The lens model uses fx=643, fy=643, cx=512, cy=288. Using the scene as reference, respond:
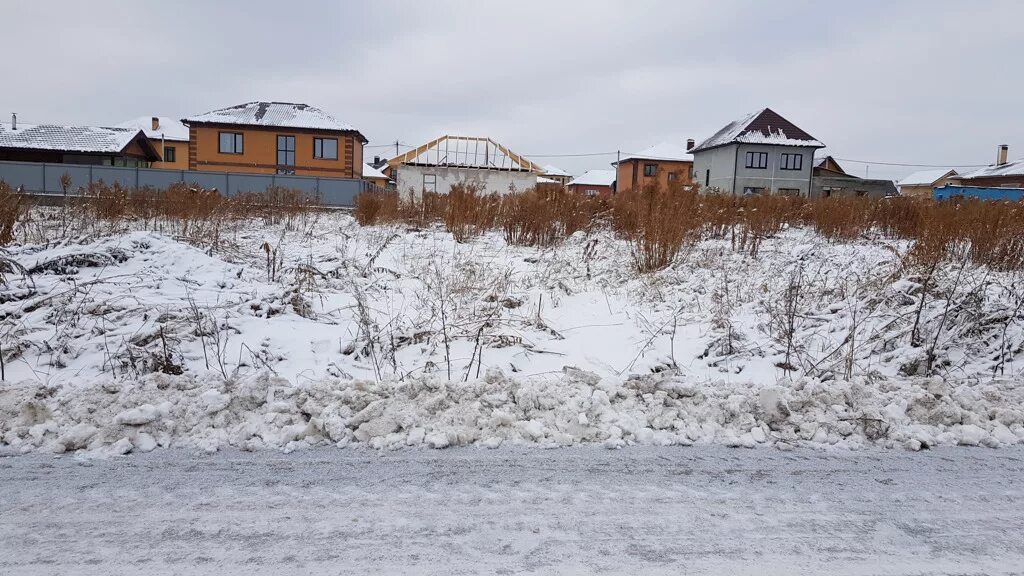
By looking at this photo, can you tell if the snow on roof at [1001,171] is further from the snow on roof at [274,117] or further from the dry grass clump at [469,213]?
the dry grass clump at [469,213]

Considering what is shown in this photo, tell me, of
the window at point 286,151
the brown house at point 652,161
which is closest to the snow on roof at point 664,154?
the brown house at point 652,161

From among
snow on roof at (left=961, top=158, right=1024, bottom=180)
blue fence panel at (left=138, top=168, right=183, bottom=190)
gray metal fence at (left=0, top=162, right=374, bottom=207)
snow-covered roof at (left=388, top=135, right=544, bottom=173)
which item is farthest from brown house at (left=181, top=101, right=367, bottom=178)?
snow on roof at (left=961, top=158, right=1024, bottom=180)

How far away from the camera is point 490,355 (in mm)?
4840

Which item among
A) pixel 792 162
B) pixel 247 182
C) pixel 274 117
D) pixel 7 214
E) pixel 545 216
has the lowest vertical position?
pixel 7 214

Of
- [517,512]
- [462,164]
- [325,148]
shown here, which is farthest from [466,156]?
[517,512]

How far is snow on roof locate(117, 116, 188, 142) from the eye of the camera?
5634 cm

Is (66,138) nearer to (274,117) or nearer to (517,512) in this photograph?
(274,117)

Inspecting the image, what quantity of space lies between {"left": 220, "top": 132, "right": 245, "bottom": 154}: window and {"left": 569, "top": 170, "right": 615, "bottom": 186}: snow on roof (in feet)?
175

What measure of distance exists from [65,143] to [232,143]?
353 inches

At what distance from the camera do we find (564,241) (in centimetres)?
1121

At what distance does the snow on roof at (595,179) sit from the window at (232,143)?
53325 millimetres

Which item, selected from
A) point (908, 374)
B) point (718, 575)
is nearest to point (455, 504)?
point (718, 575)

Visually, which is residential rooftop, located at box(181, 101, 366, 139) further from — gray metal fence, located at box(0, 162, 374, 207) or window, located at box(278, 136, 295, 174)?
gray metal fence, located at box(0, 162, 374, 207)

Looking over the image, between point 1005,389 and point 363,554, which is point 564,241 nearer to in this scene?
point 1005,389
